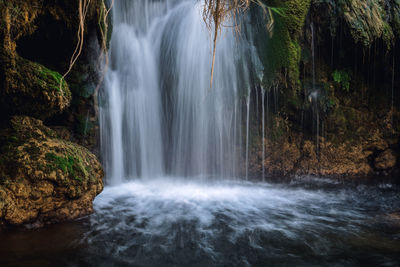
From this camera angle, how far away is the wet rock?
250 inches

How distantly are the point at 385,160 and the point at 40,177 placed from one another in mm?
7307

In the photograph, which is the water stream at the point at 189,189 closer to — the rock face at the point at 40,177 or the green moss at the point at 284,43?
the rock face at the point at 40,177

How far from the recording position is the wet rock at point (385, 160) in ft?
20.8

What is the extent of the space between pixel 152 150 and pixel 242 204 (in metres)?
2.93

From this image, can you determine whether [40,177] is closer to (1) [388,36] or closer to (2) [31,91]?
(2) [31,91]

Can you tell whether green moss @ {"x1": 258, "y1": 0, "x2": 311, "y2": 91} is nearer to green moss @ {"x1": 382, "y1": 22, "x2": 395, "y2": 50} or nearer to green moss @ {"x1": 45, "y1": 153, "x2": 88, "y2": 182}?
green moss @ {"x1": 382, "y1": 22, "x2": 395, "y2": 50}

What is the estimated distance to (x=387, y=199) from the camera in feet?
16.9

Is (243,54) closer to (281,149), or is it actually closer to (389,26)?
(281,149)

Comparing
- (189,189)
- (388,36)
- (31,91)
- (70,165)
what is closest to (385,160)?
(388,36)

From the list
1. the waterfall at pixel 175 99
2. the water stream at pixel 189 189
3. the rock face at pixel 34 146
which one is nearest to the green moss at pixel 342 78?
the water stream at pixel 189 189

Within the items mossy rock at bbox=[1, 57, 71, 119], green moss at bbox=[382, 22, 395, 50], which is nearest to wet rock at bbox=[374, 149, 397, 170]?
green moss at bbox=[382, 22, 395, 50]

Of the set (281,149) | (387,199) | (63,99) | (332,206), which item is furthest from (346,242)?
(63,99)

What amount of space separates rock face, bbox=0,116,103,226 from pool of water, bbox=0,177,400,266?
0.18 m

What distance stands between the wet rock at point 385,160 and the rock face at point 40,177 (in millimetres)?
6500
